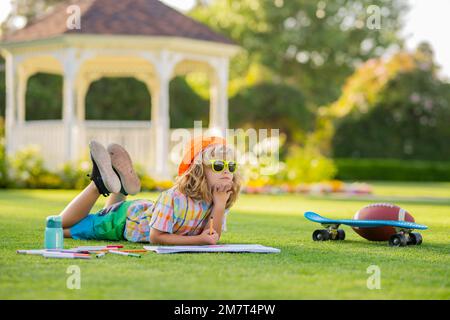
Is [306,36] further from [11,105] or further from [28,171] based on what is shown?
[28,171]

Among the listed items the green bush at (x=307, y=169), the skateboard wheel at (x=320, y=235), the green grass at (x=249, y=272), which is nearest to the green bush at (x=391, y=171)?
the green bush at (x=307, y=169)

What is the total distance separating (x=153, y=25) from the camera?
19062 mm

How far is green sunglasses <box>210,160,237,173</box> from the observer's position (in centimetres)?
666

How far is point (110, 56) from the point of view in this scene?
62.8 ft

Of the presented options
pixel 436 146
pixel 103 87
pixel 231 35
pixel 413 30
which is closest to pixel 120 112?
pixel 103 87

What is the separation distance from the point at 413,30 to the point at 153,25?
105 feet

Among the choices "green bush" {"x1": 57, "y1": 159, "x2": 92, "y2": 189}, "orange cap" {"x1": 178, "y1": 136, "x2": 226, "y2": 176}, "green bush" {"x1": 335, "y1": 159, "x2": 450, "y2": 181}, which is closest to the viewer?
"orange cap" {"x1": 178, "y1": 136, "x2": 226, "y2": 176}

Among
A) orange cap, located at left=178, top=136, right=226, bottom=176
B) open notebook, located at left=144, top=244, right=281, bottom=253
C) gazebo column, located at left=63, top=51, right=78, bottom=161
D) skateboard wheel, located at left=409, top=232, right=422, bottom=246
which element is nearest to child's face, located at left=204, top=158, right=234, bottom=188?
orange cap, located at left=178, top=136, right=226, bottom=176

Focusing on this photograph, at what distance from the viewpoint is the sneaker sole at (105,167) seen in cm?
733

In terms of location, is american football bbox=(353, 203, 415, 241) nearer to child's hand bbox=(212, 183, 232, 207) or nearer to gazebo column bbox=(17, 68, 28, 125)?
child's hand bbox=(212, 183, 232, 207)

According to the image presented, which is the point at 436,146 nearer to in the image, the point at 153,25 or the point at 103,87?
the point at 103,87

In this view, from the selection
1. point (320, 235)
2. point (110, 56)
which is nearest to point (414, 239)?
point (320, 235)

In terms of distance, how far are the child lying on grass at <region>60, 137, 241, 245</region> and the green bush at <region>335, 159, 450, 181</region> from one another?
21739mm

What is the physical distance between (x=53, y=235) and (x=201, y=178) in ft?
3.94
